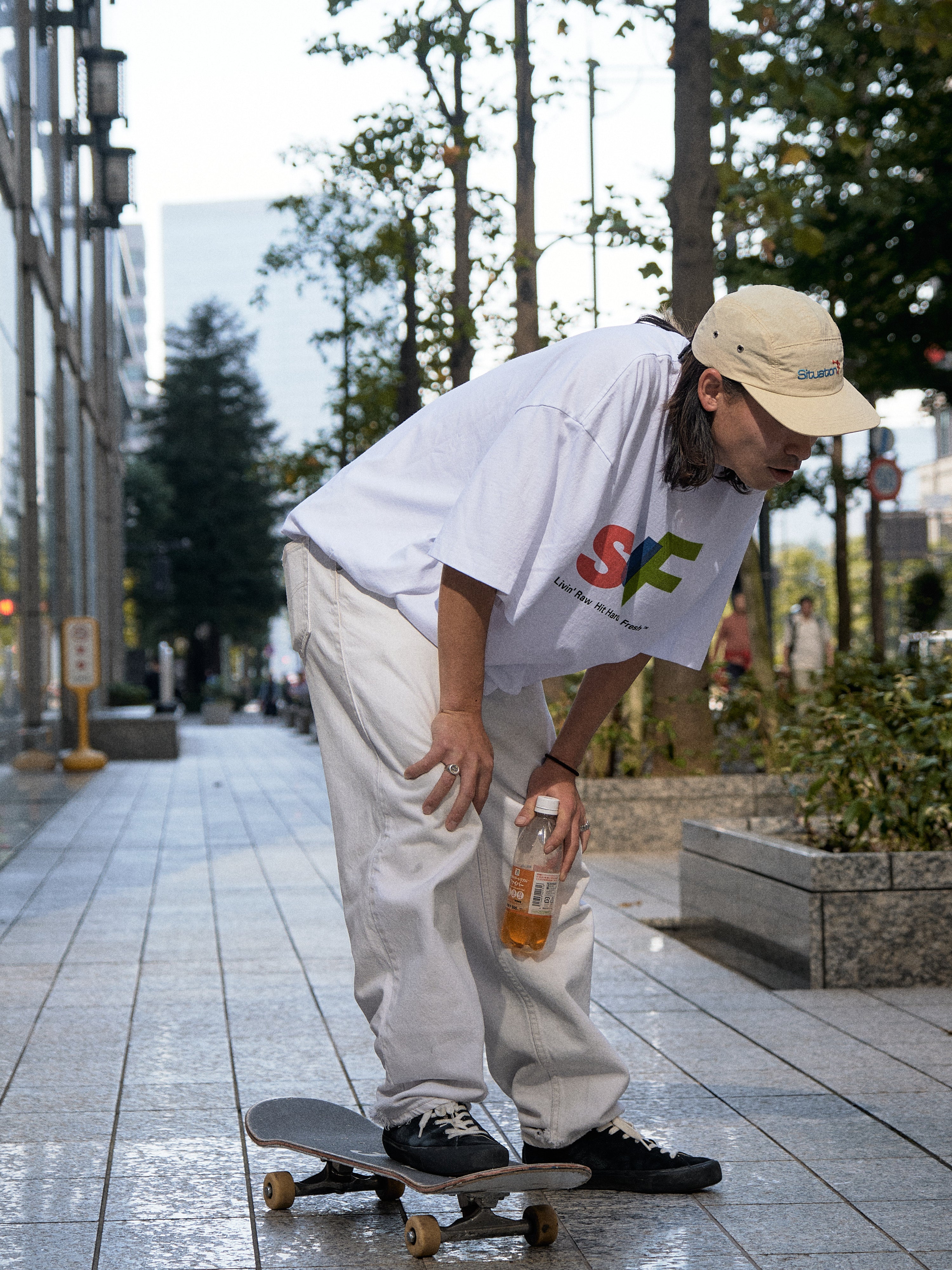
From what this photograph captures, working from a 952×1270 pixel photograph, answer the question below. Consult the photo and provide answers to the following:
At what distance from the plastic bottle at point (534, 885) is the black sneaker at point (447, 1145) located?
35 cm

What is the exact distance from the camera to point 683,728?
9.84 metres

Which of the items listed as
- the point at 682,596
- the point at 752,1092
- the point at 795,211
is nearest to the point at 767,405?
the point at 682,596

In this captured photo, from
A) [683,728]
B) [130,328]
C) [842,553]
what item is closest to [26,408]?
[683,728]

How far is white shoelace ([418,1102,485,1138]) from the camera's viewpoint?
2.80 metres

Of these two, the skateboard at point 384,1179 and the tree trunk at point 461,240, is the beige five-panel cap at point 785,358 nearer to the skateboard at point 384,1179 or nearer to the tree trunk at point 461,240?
the skateboard at point 384,1179

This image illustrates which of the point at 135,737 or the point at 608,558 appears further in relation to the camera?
the point at 135,737

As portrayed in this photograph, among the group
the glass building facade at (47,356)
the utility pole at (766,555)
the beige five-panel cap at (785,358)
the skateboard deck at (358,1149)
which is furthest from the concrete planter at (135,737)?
the beige five-panel cap at (785,358)

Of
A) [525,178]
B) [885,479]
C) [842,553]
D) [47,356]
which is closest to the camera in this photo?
[525,178]

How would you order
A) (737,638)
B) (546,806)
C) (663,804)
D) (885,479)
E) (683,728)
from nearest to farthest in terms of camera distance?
(546,806), (663,804), (683,728), (737,638), (885,479)

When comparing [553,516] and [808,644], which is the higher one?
[553,516]

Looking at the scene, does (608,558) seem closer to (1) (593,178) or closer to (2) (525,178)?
(2) (525,178)

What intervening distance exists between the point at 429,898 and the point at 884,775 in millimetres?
3212

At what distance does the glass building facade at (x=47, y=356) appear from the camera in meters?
15.4

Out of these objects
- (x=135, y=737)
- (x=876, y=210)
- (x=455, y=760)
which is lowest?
(x=135, y=737)
